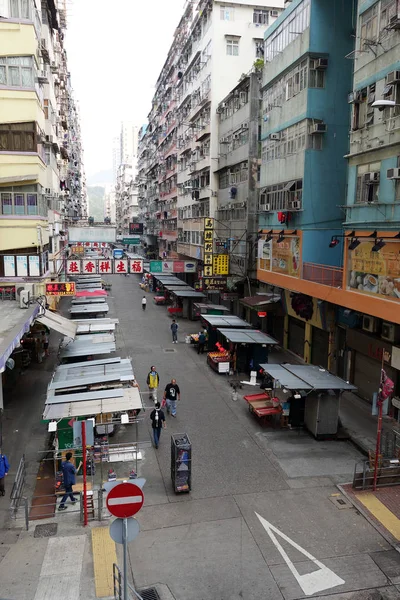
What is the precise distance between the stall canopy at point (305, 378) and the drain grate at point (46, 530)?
801 cm

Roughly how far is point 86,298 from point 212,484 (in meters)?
30.3

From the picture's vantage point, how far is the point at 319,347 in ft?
83.9

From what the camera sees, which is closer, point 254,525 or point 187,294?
point 254,525

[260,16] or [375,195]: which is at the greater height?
[260,16]

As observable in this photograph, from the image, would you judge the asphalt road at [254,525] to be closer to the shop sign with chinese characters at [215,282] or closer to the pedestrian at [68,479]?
the pedestrian at [68,479]

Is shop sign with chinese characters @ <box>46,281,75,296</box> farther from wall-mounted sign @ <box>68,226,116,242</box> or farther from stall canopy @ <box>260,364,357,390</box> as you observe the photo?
wall-mounted sign @ <box>68,226,116,242</box>

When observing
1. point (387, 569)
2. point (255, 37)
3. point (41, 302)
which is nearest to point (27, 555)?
point (387, 569)

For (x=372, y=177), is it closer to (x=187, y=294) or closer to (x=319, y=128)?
(x=319, y=128)

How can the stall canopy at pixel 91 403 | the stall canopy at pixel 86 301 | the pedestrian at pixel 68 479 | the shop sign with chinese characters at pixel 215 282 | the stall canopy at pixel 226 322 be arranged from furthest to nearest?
1. the stall canopy at pixel 86 301
2. the shop sign with chinese characters at pixel 215 282
3. the stall canopy at pixel 226 322
4. the stall canopy at pixel 91 403
5. the pedestrian at pixel 68 479

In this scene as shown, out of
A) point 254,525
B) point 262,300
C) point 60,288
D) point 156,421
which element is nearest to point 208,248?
point 262,300

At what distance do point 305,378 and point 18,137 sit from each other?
1961cm

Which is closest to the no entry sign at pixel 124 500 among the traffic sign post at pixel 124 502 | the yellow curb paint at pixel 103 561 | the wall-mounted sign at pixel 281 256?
the traffic sign post at pixel 124 502

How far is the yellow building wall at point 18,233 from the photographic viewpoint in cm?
2605

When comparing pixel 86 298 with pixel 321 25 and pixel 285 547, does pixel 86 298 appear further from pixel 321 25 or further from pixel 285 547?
pixel 285 547
